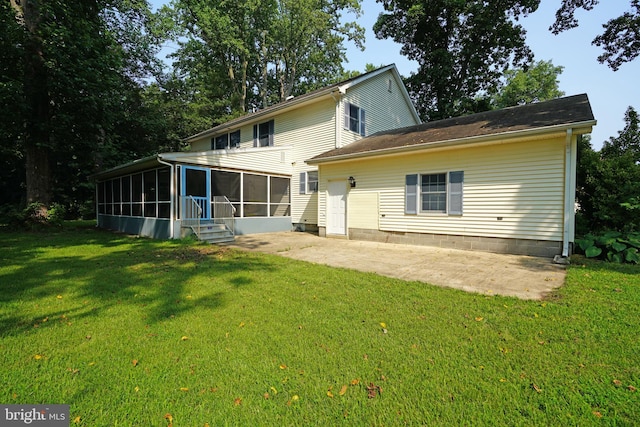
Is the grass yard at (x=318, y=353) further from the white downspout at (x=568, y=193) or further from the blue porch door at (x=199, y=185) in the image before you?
the blue porch door at (x=199, y=185)

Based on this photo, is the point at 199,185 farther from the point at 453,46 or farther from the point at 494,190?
the point at 453,46

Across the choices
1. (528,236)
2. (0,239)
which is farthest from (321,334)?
(0,239)

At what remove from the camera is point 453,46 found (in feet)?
71.5

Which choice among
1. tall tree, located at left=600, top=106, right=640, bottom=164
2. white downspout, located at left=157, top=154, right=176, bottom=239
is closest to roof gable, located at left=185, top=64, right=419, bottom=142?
white downspout, located at left=157, top=154, right=176, bottom=239

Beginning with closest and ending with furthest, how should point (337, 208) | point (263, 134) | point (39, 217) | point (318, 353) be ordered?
point (318, 353) → point (337, 208) → point (39, 217) → point (263, 134)

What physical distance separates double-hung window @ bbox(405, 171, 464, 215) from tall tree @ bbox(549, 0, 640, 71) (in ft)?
42.0

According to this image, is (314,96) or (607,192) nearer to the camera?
(607,192)

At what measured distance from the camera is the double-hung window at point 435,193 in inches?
344

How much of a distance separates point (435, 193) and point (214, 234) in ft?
25.7

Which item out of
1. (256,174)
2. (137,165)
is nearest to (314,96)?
(256,174)

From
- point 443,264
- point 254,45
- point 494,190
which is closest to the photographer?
point 443,264

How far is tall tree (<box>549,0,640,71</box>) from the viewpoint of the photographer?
1376 cm

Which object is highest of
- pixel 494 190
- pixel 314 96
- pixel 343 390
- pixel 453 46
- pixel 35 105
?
pixel 453 46

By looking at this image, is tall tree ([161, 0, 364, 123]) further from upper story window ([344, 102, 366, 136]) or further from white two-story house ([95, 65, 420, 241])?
upper story window ([344, 102, 366, 136])
